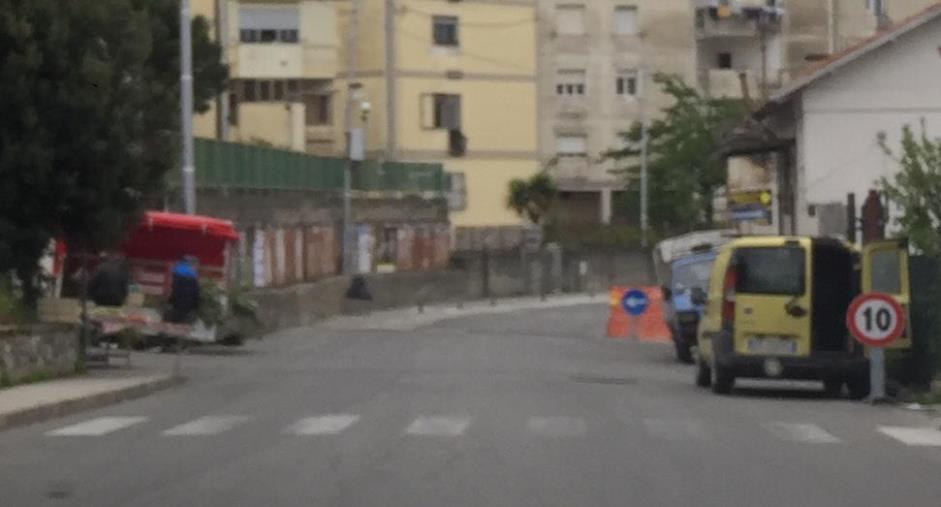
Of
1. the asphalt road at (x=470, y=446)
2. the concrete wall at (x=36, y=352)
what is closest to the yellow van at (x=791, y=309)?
the asphalt road at (x=470, y=446)

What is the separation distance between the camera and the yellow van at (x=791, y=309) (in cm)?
2967

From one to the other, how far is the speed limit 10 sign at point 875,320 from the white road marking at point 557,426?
5.10 m

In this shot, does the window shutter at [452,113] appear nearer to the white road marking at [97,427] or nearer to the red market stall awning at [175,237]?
the red market stall awning at [175,237]

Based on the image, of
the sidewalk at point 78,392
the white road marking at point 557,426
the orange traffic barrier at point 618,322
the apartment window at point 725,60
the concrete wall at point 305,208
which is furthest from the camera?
the apartment window at point 725,60

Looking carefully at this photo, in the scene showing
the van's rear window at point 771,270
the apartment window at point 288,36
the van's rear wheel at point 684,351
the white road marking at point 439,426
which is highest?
the apartment window at point 288,36

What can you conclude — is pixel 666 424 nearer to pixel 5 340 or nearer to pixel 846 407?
pixel 846 407

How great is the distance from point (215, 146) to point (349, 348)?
7545 mm

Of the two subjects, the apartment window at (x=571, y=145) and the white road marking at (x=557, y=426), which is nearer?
the white road marking at (x=557, y=426)

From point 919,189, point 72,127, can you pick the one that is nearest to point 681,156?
point 919,189

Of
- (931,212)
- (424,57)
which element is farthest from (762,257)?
(424,57)

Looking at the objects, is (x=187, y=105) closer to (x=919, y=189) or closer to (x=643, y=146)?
(x=919, y=189)

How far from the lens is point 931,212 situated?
32.2 m

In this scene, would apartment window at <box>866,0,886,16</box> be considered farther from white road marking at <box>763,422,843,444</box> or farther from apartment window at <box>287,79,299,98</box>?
white road marking at <box>763,422,843,444</box>

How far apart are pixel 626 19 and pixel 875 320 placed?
230ft
